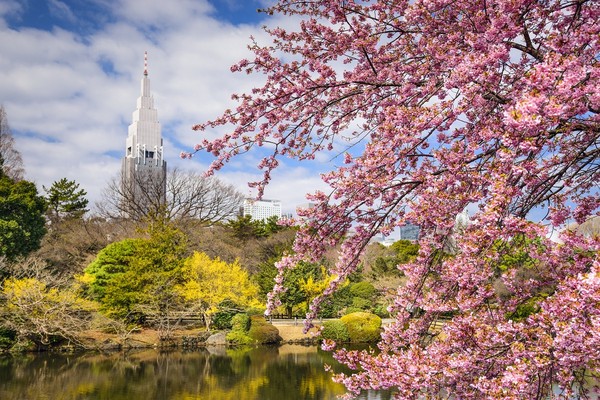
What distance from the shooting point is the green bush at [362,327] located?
749 inches

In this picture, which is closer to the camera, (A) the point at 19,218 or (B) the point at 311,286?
(A) the point at 19,218

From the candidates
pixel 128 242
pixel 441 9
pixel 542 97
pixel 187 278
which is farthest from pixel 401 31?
pixel 128 242

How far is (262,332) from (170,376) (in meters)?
6.54

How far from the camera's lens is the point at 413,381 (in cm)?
221

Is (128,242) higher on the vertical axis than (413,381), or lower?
higher

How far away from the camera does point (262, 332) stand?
1855 centimetres

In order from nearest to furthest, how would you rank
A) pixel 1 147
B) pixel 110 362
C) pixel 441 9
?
1. pixel 441 9
2. pixel 110 362
3. pixel 1 147

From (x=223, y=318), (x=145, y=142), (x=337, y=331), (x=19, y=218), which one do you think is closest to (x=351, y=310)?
(x=337, y=331)

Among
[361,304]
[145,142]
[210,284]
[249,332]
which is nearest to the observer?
[210,284]

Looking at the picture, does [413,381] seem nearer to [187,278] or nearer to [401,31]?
[401,31]

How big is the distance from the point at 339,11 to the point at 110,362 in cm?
1329

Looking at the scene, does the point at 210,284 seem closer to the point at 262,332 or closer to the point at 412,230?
the point at 262,332

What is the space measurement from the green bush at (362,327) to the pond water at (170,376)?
3.10 meters

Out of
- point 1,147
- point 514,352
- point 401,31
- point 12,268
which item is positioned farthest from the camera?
point 1,147
